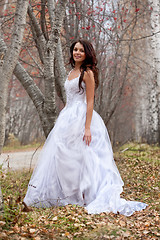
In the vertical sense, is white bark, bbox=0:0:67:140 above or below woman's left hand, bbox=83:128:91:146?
above

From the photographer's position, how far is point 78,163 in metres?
3.60

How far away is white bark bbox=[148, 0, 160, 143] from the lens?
9.41 metres

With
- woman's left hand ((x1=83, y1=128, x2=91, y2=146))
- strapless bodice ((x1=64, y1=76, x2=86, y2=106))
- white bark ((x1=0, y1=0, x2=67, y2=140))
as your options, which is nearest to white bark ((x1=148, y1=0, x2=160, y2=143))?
white bark ((x1=0, y1=0, x2=67, y2=140))

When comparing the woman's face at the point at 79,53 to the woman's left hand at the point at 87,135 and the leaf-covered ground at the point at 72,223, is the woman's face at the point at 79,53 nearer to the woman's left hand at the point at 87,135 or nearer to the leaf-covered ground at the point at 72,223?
the woman's left hand at the point at 87,135

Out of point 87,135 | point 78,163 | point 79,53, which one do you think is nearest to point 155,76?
point 79,53

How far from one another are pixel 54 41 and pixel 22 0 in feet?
3.95

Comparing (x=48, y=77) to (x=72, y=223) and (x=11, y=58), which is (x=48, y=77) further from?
(x=72, y=223)

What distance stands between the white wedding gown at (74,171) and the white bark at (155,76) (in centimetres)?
632

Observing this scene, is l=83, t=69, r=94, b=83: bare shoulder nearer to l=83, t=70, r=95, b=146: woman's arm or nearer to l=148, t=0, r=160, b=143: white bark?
l=83, t=70, r=95, b=146: woman's arm

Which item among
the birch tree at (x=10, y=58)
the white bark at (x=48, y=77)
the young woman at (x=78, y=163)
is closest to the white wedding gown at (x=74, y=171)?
Result: the young woman at (x=78, y=163)

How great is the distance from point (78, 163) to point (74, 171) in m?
0.12

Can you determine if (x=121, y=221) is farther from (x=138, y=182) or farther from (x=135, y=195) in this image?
(x=138, y=182)

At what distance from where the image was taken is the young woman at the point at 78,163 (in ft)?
11.7

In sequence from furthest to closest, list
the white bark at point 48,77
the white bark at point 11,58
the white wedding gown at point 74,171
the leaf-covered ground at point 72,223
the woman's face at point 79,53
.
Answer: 1. the white bark at point 48,77
2. the woman's face at point 79,53
3. the white wedding gown at point 74,171
4. the white bark at point 11,58
5. the leaf-covered ground at point 72,223
